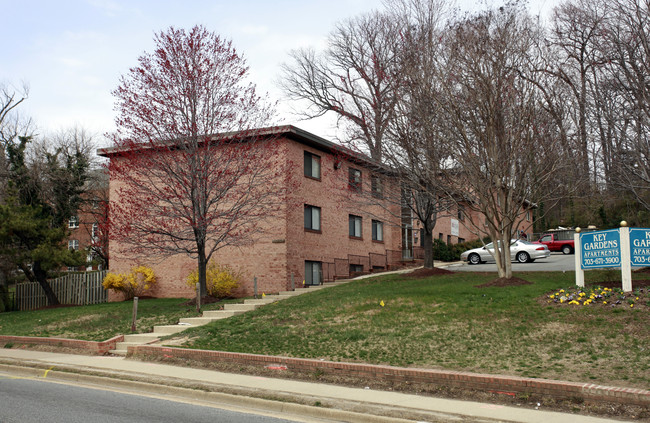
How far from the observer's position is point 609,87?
2158 cm

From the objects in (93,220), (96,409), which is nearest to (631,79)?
(96,409)

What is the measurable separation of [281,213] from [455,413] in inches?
721

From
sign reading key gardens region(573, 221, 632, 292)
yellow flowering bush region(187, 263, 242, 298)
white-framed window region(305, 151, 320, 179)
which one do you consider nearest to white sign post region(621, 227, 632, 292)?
sign reading key gardens region(573, 221, 632, 292)

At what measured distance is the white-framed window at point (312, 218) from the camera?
94.2 ft

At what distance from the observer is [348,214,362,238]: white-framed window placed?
3266cm

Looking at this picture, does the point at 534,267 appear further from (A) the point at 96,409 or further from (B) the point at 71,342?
(A) the point at 96,409

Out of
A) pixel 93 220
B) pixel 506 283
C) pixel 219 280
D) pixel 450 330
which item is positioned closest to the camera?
pixel 450 330

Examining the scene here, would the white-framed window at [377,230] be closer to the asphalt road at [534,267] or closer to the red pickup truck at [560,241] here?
the asphalt road at [534,267]

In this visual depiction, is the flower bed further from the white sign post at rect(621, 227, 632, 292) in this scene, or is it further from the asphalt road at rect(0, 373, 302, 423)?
the asphalt road at rect(0, 373, 302, 423)

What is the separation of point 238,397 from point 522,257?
28.5 m

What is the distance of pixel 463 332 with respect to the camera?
13656 mm

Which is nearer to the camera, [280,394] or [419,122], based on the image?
[280,394]

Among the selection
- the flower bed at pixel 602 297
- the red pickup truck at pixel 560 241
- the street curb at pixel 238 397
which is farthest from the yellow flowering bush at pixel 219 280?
the red pickup truck at pixel 560 241

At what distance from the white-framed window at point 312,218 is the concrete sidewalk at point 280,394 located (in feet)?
47.5
